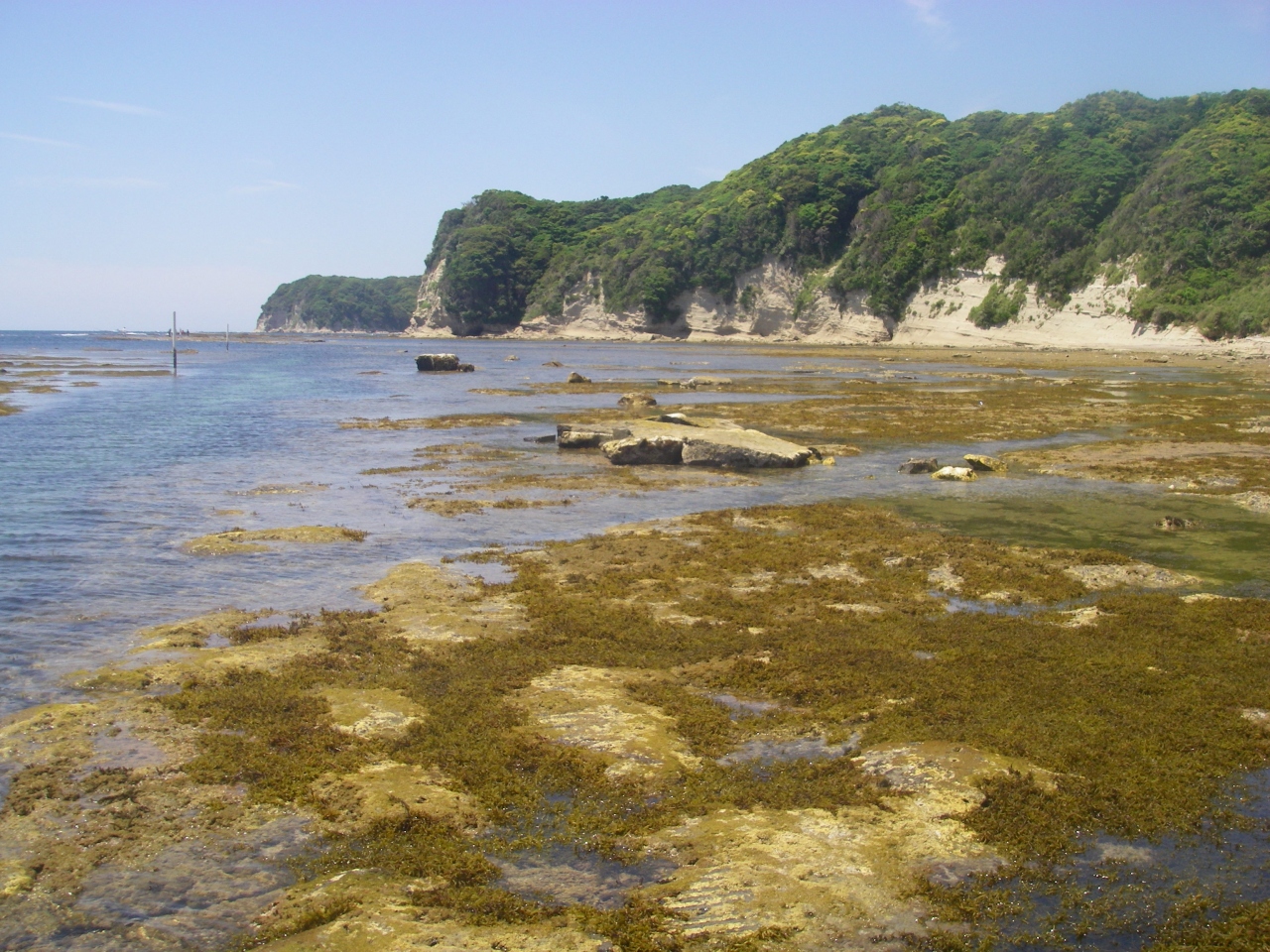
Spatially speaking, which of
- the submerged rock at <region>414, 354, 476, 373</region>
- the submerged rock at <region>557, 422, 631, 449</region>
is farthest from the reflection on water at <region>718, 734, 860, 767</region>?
the submerged rock at <region>414, 354, 476, 373</region>

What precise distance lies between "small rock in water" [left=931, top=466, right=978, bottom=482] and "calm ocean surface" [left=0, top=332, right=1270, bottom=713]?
896 mm

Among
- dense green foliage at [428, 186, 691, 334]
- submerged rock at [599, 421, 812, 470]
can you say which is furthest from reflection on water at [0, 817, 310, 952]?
dense green foliage at [428, 186, 691, 334]

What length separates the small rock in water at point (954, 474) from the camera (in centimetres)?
2035

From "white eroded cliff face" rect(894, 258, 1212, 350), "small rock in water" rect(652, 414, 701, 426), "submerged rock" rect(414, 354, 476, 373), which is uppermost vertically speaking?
"white eroded cliff face" rect(894, 258, 1212, 350)

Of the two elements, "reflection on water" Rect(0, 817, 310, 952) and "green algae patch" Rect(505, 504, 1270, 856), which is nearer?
"reflection on water" Rect(0, 817, 310, 952)

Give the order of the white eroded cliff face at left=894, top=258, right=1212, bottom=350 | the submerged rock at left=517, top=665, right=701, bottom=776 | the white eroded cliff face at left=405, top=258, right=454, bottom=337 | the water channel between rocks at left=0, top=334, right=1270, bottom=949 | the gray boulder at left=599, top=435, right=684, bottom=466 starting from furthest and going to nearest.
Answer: the white eroded cliff face at left=405, top=258, right=454, bottom=337
the white eroded cliff face at left=894, top=258, right=1212, bottom=350
the gray boulder at left=599, top=435, right=684, bottom=466
the submerged rock at left=517, top=665, right=701, bottom=776
the water channel between rocks at left=0, top=334, right=1270, bottom=949

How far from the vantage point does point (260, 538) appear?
47.5 feet

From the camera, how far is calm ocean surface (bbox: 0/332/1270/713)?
425 inches

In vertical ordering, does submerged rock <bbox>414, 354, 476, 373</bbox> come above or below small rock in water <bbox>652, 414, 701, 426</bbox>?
above

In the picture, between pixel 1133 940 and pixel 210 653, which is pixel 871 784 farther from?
pixel 210 653

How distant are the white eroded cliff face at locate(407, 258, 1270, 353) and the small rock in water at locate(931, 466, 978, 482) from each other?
6868 centimetres

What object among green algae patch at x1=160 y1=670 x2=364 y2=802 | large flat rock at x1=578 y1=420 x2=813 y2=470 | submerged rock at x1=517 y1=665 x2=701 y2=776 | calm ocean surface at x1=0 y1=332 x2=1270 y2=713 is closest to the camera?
green algae patch at x1=160 y1=670 x2=364 y2=802

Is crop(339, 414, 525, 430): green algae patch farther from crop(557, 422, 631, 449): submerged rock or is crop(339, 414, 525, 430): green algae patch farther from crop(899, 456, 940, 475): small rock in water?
crop(899, 456, 940, 475): small rock in water

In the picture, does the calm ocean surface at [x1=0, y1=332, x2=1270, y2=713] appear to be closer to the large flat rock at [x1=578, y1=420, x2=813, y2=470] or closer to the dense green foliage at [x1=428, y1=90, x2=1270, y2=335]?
the large flat rock at [x1=578, y1=420, x2=813, y2=470]
